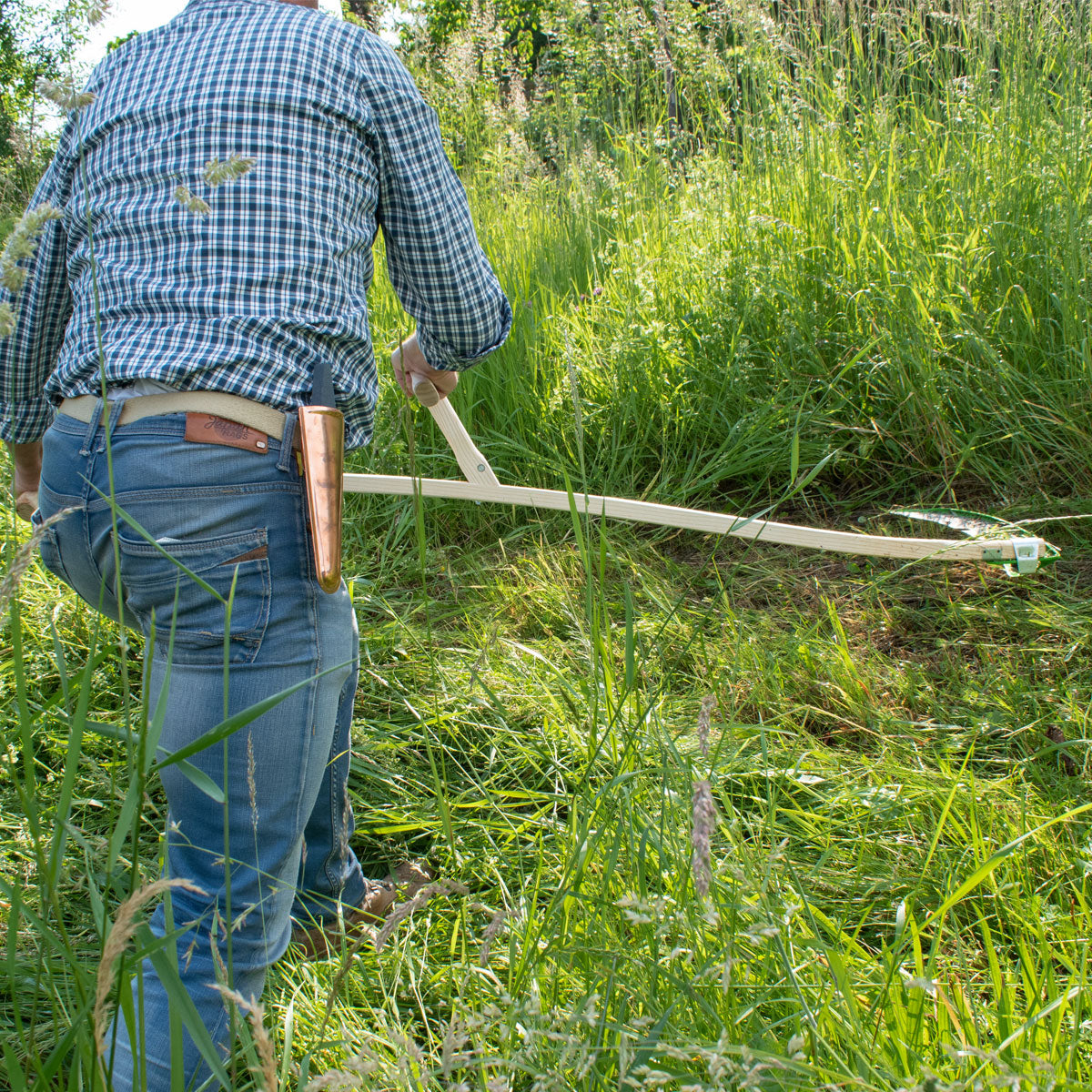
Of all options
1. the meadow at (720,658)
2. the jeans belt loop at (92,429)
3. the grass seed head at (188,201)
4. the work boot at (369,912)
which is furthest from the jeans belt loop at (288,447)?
the work boot at (369,912)

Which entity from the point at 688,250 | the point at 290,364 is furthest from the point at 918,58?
the point at 290,364

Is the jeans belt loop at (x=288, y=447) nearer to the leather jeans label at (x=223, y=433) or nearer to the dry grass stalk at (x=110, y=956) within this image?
the leather jeans label at (x=223, y=433)

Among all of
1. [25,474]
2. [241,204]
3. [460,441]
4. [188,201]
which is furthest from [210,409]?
[460,441]

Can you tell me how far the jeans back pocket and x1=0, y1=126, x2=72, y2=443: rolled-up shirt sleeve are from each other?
21.0 inches

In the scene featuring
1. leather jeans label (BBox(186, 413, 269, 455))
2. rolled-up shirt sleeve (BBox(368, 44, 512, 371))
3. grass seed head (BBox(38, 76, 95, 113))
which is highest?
grass seed head (BBox(38, 76, 95, 113))

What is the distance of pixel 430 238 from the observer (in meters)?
1.64

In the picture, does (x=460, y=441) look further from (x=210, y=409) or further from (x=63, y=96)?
(x=63, y=96)

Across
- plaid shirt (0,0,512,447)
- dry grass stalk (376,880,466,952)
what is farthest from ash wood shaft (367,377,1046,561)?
dry grass stalk (376,880,466,952)

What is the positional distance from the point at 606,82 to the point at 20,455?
3.91 m

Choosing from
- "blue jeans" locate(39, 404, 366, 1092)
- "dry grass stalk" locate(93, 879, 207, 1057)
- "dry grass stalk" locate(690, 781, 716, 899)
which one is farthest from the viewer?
"blue jeans" locate(39, 404, 366, 1092)

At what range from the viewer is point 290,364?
4.62 feet

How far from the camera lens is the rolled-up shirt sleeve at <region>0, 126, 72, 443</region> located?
5.18 ft

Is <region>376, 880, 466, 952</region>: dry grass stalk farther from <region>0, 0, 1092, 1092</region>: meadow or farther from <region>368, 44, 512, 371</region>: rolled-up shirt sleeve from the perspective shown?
<region>368, 44, 512, 371</region>: rolled-up shirt sleeve

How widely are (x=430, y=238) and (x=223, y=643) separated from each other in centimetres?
83
